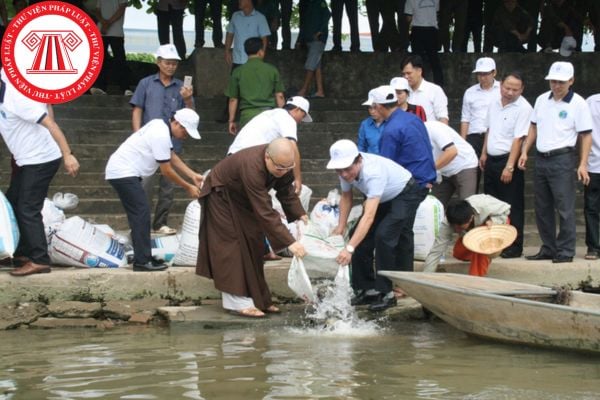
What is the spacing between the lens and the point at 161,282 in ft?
34.1

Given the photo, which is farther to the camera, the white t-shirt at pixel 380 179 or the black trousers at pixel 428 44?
the black trousers at pixel 428 44

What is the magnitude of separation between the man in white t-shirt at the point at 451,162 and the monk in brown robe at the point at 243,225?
1.63 m

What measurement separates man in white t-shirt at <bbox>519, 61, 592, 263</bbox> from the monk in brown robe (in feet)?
8.31

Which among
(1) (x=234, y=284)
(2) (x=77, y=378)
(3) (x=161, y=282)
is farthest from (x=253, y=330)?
(2) (x=77, y=378)

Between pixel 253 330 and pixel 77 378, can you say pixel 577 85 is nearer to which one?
pixel 253 330

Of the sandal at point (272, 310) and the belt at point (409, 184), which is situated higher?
the belt at point (409, 184)

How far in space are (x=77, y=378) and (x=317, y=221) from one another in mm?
3612

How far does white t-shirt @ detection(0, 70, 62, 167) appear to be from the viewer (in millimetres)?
10000

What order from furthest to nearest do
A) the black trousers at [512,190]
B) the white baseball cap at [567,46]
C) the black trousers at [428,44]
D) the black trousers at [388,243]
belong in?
the white baseball cap at [567,46], the black trousers at [428,44], the black trousers at [512,190], the black trousers at [388,243]

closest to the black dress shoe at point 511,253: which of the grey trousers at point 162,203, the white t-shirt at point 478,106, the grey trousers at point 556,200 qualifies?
the grey trousers at point 556,200

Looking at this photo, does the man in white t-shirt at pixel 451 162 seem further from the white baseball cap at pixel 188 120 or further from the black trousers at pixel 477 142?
the white baseball cap at pixel 188 120

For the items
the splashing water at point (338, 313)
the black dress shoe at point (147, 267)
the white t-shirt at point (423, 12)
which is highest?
the white t-shirt at point (423, 12)

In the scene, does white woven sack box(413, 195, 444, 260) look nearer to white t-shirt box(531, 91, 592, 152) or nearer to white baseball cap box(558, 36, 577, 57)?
white t-shirt box(531, 91, 592, 152)

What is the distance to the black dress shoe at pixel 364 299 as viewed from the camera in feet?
33.1
